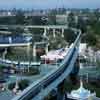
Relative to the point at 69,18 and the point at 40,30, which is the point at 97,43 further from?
the point at 69,18

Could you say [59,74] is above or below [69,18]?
below

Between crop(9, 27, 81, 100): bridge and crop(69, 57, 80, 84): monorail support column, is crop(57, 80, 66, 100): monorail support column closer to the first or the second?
crop(9, 27, 81, 100): bridge

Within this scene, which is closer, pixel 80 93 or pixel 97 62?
pixel 80 93

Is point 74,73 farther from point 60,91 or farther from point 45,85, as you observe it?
point 45,85

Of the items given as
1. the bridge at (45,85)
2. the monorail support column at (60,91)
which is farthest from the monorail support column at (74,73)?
the monorail support column at (60,91)

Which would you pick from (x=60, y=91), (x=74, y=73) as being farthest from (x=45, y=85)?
(x=74, y=73)

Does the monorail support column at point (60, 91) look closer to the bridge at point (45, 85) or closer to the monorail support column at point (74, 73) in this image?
the bridge at point (45, 85)

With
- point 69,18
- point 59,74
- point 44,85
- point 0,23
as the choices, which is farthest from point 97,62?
point 0,23

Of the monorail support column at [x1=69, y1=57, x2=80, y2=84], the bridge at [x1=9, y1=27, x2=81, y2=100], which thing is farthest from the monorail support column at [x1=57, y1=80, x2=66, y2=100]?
the monorail support column at [x1=69, y1=57, x2=80, y2=84]

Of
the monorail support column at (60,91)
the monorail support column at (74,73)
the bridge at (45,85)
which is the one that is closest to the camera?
the bridge at (45,85)

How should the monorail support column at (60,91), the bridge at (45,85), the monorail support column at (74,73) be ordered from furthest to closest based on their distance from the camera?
the monorail support column at (74,73)
the monorail support column at (60,91)
the bridge at (45,85)

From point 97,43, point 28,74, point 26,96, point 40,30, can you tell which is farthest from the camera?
point 40,30
